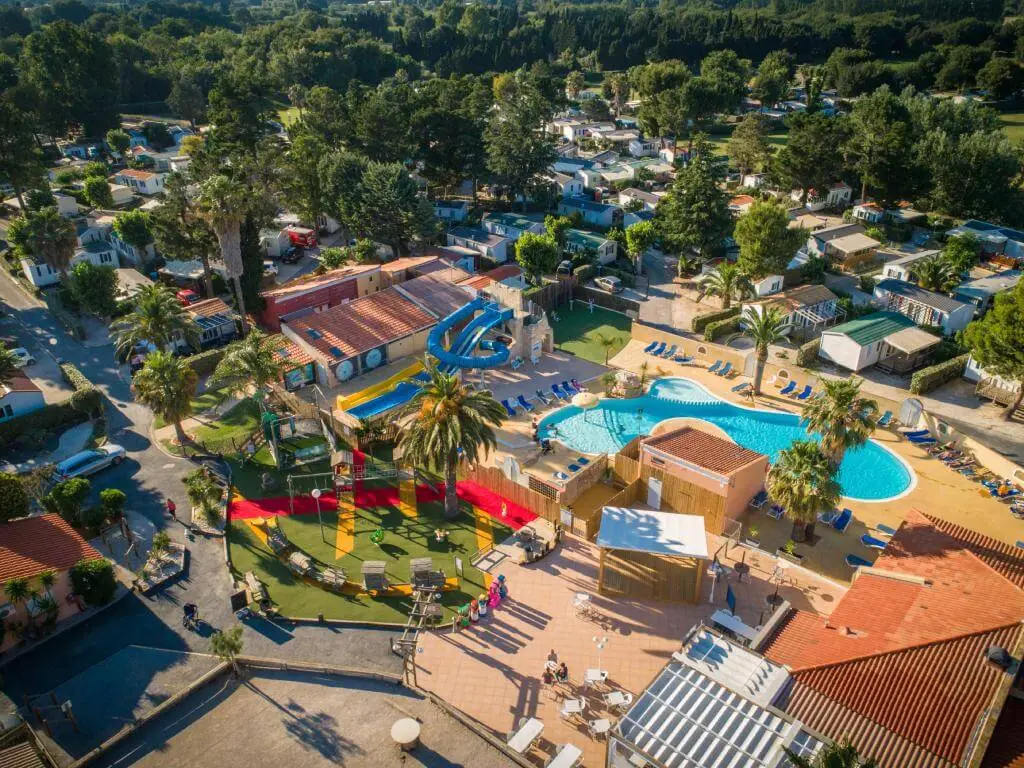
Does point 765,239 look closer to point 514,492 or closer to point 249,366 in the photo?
point 514,492

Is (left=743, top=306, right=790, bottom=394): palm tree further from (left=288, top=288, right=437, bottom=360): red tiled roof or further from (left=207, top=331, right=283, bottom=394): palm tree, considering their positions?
(left=207, top=331, right=283, bottom=394): palm tree

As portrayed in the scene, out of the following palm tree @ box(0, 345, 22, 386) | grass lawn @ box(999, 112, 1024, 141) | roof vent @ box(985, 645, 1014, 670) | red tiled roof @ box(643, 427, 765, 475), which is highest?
roof vent @ box(985, 645, 1014, 670)

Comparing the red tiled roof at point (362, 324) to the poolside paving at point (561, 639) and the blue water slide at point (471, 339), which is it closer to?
the blue water slide at point (471, 339)

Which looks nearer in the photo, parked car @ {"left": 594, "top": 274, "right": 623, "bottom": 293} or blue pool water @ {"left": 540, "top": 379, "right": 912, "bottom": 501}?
blue pool water @ {"left": 540, "top": 379, "right": 912, "bottom": 501}

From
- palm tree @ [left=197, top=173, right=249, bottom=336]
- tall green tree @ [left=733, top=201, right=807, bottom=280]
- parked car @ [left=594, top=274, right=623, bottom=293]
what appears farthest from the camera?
parked car @ [left=594, top=274, right=623, bottom=293]

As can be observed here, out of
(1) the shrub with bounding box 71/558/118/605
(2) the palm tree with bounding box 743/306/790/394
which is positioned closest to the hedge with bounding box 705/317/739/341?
(2) the palm tree with bounding box 743/306/790/394

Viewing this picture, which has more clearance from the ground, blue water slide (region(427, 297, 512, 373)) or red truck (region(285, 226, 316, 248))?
blue water slide (region(427, 297, 512, 373))

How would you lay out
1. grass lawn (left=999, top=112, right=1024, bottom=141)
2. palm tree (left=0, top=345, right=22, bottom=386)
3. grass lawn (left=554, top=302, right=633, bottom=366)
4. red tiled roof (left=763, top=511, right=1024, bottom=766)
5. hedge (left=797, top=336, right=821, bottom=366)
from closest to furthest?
red tiled roof (left=763, top=511, right=1024, bottom=766) < palm tree (left=0, top=345, right=22, bottom=386) < hedge (left=797, top=336, right=821, bottom=366) < grass lawn (left=554, top=302, right=633, bottom=366) < grass lawn (left=999, top=112, right=1024, bottom=141)
